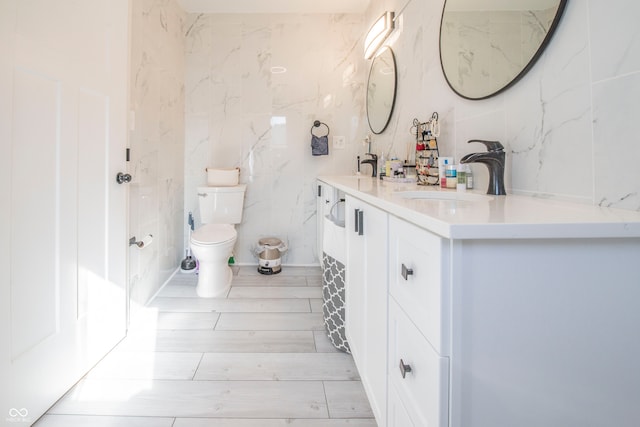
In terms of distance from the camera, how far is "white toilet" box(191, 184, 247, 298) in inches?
86.4

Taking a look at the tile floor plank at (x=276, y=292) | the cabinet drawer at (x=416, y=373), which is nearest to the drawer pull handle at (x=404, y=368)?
the cabinet drawer at (x=416, y=373)

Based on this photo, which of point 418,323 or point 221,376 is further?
point 221,376

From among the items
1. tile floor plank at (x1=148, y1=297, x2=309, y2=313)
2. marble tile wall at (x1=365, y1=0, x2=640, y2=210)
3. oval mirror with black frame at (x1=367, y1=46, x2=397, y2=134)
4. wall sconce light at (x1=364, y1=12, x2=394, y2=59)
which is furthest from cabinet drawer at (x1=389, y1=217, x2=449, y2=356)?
wall sconce light at (x1=364, y1=12, x2=394, y2=59)

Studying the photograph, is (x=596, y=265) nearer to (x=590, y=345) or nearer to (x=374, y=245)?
(x=590, y=345)

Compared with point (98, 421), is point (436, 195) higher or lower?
higher

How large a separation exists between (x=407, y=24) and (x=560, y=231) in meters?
1.93

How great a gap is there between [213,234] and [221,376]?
1.18m

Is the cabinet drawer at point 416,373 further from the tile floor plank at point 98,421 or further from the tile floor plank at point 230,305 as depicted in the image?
the tile floor plank at point 230,305

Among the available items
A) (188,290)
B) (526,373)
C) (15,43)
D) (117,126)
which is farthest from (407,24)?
(188,290)

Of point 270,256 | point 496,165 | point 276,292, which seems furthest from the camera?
point 270,256

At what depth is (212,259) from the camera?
2207 mm

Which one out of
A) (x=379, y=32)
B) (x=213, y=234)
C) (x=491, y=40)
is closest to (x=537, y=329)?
(x=491, y=40)

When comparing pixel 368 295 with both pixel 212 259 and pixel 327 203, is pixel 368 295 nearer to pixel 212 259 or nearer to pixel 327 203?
pixel 327 203

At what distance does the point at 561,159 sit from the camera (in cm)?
88
